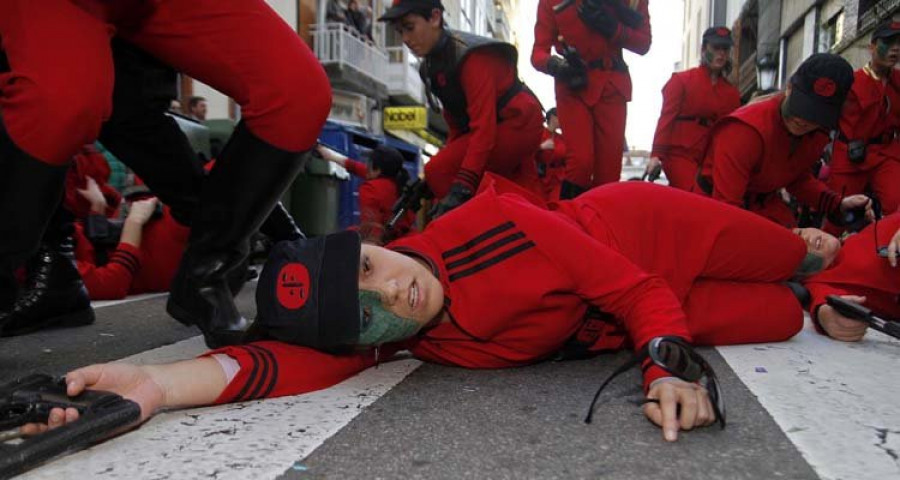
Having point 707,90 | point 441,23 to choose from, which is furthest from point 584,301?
point 707,90

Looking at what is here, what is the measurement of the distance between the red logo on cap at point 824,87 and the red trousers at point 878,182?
70.2 inches

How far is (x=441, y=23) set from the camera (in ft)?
14.0

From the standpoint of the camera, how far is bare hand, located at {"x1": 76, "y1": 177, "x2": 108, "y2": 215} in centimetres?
411

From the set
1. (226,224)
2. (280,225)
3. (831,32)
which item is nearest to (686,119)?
(280,225)

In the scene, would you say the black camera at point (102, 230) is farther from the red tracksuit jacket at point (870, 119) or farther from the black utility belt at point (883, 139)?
the black utility belt at point (883, 139)

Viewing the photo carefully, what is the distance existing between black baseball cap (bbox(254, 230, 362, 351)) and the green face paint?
1.4 inches

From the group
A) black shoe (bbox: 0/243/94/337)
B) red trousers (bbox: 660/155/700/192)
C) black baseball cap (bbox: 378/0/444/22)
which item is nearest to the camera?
black shoe (bbox: 0/243/94/337)

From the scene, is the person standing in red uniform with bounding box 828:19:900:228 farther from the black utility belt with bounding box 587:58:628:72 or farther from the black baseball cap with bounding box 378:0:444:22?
the black baseball cap with bounding box 378:0:444:22

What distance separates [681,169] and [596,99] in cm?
130

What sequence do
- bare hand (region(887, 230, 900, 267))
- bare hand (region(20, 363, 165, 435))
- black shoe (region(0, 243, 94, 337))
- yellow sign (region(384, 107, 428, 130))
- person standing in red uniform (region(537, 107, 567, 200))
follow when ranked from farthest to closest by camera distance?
1. yellow sign (region(384, 107, 428, 130))
2. person standing in red uniform (region(537, 107, 567, 200))
3. black shoe (region(0, 243, 94, 337))
4. bare hand (region(887, 230, 900, 267))
5. bare hand (region(20, 363, 165, 435))

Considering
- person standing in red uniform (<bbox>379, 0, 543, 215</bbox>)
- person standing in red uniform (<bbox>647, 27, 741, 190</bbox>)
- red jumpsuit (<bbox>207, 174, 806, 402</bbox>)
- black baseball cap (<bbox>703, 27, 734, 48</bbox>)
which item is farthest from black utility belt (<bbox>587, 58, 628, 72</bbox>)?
red jumpsuit (<bbox>207, 174, 806, 402</bbox>)

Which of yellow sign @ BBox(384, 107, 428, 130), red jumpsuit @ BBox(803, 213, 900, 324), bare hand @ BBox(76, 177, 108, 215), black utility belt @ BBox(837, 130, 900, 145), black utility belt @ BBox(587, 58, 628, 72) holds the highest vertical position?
yellow sign @ BBox(384, 107, 428, 130)

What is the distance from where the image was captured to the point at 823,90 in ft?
9.73

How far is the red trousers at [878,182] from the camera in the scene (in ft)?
14.3
